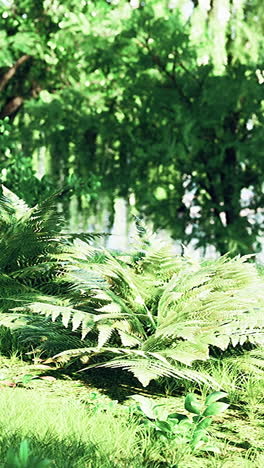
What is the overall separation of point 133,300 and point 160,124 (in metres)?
6.99

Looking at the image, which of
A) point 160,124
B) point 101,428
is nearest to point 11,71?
point 160,124

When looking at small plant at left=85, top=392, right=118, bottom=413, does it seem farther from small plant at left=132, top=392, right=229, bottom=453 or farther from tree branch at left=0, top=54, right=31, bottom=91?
tree branch at left=0, top=54, right=31, bottom=91

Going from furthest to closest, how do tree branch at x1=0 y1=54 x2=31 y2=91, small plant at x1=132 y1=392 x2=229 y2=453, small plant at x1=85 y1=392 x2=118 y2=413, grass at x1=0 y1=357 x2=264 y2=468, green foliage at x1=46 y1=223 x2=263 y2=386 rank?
tree branch at x1=0 y1=54 x2=31 y2=91 < green foliage at x1=46 y1=223 x2=263 y2=386 < small plant at x1=85 y1=392 x2=118 y2=413 < small plant at x1=132 y1=392 x2=229 y2=453 < grass at x1=0 y1=357 x2=264 y2=468

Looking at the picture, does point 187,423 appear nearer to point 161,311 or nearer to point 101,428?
point 101,428

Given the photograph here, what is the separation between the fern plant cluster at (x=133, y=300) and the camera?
337 centimetres

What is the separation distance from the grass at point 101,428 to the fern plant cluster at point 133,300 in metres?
0.17

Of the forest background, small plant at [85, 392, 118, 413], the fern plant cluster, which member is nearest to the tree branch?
the forest background

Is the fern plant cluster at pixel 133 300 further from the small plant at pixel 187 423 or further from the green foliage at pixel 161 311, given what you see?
the small plant at pixel 187 423

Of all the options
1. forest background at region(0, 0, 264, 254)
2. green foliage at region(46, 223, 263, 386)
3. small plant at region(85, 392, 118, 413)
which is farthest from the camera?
forest background at region(0, 0, 264, 254)

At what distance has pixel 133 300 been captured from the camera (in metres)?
3.78

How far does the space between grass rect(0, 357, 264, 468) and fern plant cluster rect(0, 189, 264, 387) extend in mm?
168

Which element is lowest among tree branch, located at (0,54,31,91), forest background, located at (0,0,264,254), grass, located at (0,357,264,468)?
grass, located at (0,357,264,468)

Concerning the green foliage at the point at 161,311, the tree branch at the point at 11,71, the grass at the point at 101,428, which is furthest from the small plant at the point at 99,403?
the tree branch at the point at 11,71

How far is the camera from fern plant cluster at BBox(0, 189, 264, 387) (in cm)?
337
